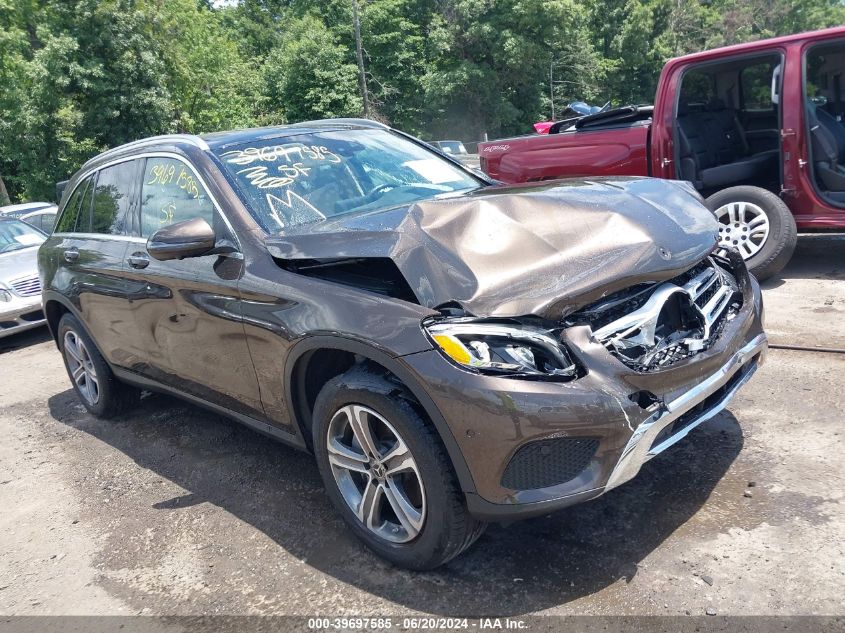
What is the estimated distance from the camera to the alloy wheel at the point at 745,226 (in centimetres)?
598

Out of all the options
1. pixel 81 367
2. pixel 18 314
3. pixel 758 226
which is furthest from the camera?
pixel 18 314

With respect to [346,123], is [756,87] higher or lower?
lower

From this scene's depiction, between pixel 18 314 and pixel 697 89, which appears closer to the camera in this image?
pixel 697 89

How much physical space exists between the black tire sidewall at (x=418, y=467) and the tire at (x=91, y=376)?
2579 millimetres

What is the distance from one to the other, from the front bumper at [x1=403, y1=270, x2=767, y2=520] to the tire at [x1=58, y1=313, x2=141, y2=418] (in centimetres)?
321

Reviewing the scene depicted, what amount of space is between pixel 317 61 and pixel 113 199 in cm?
3605

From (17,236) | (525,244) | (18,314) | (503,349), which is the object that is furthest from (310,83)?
(503,349)

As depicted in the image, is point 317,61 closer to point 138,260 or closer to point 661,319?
point 138,260

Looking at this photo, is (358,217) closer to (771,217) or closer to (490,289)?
(490,289)

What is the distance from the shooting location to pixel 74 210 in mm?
5086

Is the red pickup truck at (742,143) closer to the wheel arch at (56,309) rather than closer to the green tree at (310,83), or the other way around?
the wheel arch at (56,309)

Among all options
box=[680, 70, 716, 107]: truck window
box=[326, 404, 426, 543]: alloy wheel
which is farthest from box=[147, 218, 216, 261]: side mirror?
box=[680, 70, 716, 107]: truck window

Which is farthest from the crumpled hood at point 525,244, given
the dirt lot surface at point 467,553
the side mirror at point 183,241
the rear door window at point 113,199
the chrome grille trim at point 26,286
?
the chrome grille trim at point 26,286

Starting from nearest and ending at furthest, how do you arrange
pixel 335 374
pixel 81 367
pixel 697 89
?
1. pixel 335 374
2. pixel 81 367
3. pixel 697 89
